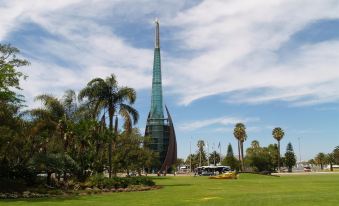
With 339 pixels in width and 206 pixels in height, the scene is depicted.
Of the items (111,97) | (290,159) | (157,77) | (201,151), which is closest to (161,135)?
(201,151)

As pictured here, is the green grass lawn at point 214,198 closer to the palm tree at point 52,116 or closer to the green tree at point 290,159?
the palm tree at point 52,116

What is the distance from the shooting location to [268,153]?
12631cm

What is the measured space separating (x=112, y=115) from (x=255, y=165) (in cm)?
7744

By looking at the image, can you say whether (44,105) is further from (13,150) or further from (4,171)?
(4,171)

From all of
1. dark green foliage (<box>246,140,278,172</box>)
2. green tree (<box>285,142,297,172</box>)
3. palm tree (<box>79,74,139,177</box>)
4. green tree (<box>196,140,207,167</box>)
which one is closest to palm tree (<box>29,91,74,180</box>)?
palm tree (<box>79,74,139,177</box>)

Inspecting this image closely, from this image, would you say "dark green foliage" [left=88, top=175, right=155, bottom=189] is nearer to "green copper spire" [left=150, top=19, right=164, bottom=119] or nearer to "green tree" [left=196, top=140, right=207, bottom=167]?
"green copper spire" [left=150, top=19, right=164, bottom=119]

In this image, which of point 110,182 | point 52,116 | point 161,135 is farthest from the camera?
point 161,135

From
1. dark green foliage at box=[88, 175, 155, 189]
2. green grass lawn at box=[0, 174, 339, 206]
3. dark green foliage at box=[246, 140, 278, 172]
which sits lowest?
green grass lawn at box=[0, 174, 339, 206]

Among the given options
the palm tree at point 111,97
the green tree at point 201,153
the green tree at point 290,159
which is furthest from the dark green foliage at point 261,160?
the palm tree at point 111,97

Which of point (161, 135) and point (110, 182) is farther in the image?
point (161, 135)

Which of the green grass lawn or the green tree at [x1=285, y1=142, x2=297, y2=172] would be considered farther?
the green tree at [x1=285, y1=142, x2=297, y2=172]

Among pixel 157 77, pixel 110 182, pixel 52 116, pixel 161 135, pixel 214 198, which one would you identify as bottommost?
pixel 214 198

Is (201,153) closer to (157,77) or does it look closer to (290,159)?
(157,77)

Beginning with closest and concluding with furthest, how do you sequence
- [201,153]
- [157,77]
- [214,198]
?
[214,198]
[157,77]
[201,153]
